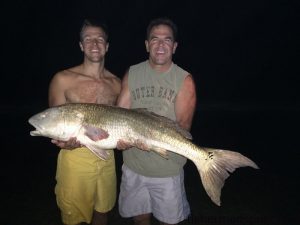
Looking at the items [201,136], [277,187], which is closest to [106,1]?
[201,136]

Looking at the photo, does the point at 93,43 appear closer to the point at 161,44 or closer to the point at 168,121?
the point at 161,44

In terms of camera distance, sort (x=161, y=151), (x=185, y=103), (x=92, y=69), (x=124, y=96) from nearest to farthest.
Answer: (x=161, y=151) → (x=185, y=103) → (x=124, y=96) → (x=92, y=69)

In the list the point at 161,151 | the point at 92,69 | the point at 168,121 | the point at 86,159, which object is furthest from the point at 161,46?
the point at 86,159

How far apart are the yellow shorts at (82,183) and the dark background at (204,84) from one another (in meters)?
1.22

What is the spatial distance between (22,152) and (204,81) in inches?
699

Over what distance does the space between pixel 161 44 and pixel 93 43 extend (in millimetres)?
976

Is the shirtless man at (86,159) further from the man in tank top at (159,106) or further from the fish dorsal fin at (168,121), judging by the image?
the fish dorsal fin at (168,121)

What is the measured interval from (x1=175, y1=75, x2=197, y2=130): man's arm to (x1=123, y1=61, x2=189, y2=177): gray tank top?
0.05m

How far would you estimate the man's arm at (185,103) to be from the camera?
3979 millimetres

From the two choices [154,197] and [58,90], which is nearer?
[154,197]

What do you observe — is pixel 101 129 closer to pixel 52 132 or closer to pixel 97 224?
pixel 52 132

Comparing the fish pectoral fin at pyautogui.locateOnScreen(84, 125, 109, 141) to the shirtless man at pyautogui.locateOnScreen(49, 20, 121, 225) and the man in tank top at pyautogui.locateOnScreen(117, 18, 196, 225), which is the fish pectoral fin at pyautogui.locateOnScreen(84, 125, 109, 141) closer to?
the man in tank top at pyautogui.locateOnScreen(117, 18, 196, 225)

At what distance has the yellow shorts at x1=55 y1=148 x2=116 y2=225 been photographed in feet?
13.8

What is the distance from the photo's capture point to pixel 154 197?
419 cm
